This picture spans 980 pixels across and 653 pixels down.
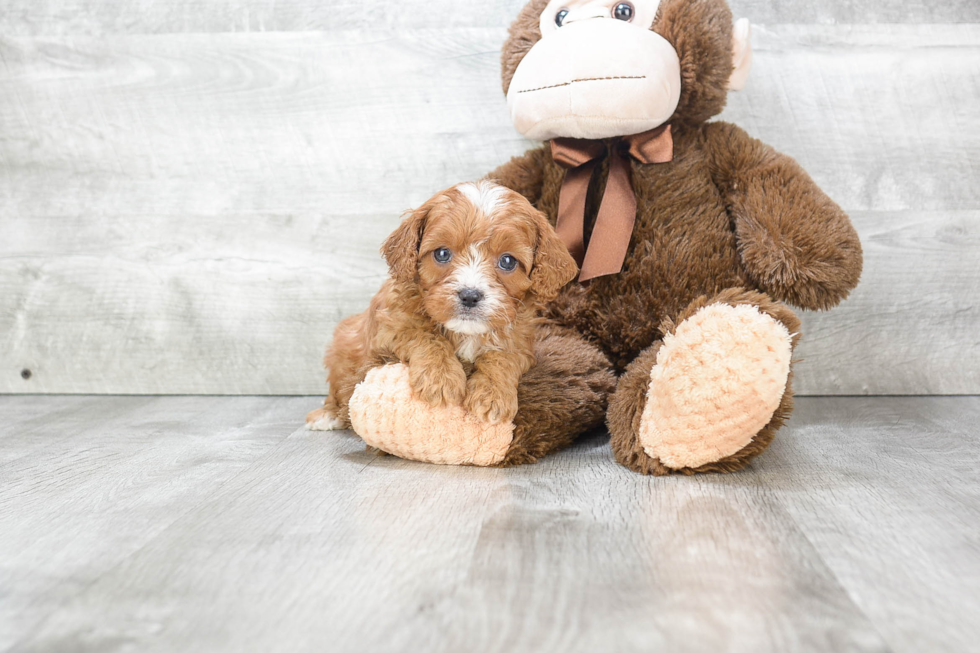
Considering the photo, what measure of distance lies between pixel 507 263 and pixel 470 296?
11 centimetres

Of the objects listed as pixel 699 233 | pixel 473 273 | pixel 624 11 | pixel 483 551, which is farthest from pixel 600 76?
pixel 483 551

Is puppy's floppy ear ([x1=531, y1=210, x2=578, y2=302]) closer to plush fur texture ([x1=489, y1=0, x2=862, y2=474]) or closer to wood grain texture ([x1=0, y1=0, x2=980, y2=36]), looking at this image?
plush fur texture ([x1=489, y1=0, x2=862, y2=474])

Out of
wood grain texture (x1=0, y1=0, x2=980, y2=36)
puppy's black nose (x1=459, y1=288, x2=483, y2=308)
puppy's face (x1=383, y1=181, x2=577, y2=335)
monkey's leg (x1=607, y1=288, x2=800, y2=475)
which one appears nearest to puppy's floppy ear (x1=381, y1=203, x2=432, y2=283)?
puppy's face (x1=383, y1=181, x2=577, y2=335)

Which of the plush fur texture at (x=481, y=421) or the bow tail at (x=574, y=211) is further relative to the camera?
the bow tail at (x=574, y=211)

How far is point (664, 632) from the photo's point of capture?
2.81ft

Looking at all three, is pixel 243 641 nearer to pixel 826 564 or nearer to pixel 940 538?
pixel 826 564

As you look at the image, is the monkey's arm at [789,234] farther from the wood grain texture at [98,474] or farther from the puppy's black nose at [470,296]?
the wood grain texture at [98,474]

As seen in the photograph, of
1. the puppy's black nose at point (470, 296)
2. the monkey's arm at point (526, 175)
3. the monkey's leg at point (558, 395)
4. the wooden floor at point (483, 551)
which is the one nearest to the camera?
the wooden floor at point (483, 551)

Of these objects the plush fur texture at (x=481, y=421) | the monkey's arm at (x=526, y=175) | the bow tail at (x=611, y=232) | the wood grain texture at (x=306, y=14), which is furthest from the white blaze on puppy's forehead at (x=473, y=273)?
the wood grain texture at (x=306, y=14)

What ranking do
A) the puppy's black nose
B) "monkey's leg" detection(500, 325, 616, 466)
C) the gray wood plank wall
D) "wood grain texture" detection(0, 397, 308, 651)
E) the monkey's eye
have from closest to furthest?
1. "wood grain texture" detection(0, 397, 308, 651)
2. the puppy's black nose
3. "monkey's leg" detection(500, 325, 616, 466)
4. the monkey's eye
5. the gray wood plank wall

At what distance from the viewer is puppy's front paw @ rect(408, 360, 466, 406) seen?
1.45 metres

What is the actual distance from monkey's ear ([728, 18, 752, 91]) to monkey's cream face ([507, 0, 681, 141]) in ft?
0.54

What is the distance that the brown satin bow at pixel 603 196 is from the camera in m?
1.68

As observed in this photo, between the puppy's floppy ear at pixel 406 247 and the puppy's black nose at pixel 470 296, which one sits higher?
the puppy's floppy ear at pixel 406 247
